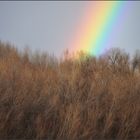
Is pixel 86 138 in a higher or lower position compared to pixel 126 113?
lower

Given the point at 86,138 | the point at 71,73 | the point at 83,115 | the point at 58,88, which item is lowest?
the point at 86,138

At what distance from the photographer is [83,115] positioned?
36.8ft

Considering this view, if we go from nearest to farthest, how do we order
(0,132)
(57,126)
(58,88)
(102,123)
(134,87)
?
(0,132), (57,126), (102,123), (58,88), (134,87)

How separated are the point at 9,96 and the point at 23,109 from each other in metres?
0.65

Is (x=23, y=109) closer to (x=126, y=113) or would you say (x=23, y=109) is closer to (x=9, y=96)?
(x=9, y=96)

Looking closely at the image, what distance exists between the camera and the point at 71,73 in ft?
46.7

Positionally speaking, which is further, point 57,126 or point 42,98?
point 42,98

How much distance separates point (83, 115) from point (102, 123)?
0.73 m

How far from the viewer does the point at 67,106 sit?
11359 mm

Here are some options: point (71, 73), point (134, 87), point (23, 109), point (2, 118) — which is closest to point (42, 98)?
point (23, 109)

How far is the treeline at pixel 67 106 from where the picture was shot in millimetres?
10266

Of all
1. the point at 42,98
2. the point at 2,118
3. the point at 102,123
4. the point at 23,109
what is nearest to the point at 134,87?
the point at 102,123

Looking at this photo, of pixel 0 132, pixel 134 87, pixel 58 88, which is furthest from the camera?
pixel 134 87

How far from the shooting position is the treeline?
10.3 meters
